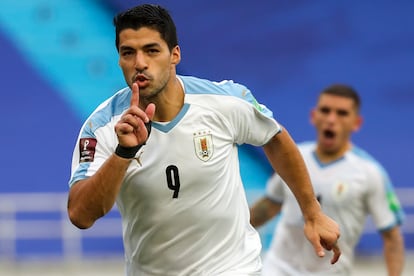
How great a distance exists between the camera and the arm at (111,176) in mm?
5676

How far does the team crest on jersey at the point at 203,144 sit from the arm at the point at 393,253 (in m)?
3.20

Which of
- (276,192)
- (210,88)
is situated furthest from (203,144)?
(276,192)

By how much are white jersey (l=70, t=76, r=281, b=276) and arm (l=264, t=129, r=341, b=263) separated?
0.64 feet

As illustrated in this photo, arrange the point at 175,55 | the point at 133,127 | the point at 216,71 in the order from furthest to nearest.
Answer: the point at 216,71 < the point at 175,55 < the point at 133,127

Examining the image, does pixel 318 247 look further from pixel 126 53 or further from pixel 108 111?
pixel 126 53

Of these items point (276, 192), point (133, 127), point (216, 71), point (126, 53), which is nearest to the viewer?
point (133, 127)

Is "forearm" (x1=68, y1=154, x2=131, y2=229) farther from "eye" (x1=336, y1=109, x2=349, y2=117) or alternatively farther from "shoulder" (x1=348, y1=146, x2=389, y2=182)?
"eye" (x1=336, y1=109, x2=349, y2=117)

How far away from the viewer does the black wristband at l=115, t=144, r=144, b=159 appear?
571 cm

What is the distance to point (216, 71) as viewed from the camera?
16.6 m

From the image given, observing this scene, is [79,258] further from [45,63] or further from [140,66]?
[140,66]

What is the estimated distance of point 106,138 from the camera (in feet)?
20.4

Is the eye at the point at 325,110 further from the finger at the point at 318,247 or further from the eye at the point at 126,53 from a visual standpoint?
the eye at the point at 126,53

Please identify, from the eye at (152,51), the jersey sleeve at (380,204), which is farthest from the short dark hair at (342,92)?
A: the eye at (152,51)

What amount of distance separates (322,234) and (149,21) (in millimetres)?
1433
